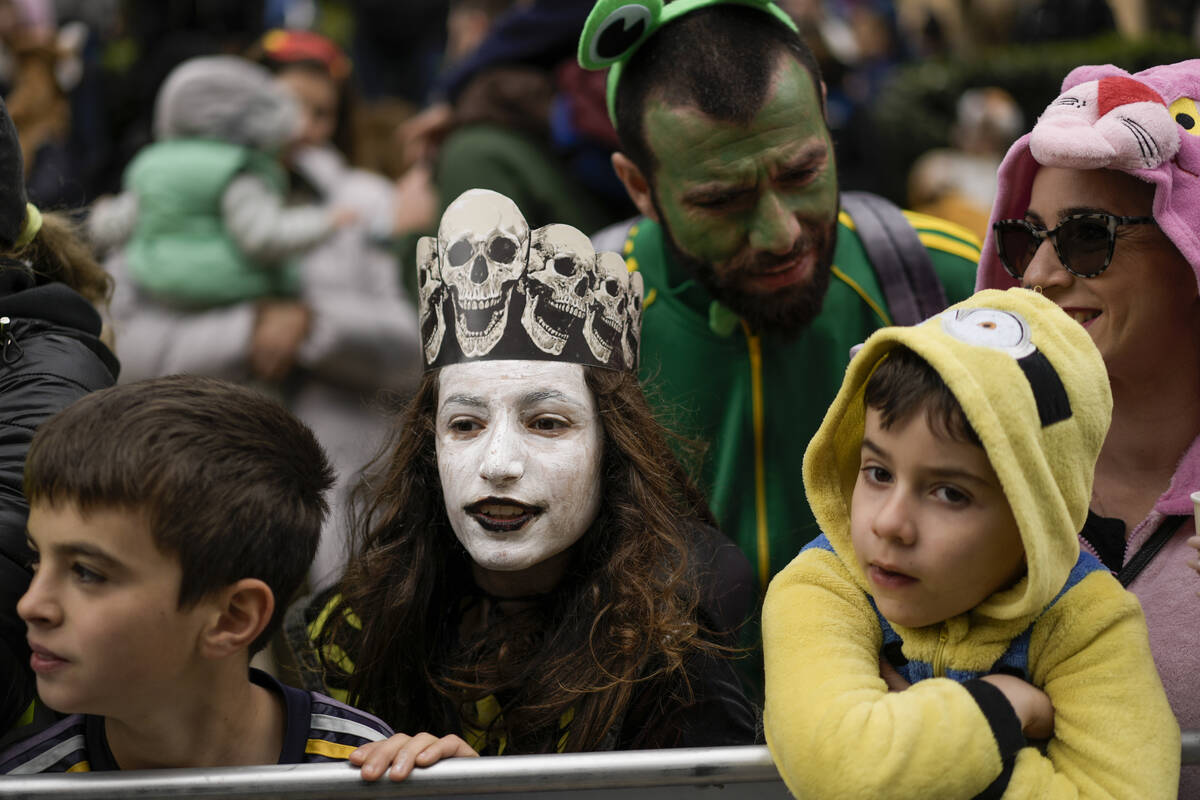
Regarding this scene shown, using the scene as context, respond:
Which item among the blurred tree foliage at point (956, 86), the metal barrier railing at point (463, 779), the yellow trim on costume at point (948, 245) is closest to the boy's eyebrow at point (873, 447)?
the metal barrier railing at point (463, 779)

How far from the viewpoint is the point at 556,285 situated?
107 inches

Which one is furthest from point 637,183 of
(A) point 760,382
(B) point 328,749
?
(B) point 328,749

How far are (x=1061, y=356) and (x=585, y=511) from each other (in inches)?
36.0

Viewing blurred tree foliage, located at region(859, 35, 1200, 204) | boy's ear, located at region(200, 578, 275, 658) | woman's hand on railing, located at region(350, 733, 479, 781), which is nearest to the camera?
woman's hand on railing, located at region(350, 733, 479, 781)

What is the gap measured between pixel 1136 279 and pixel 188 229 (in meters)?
3.69

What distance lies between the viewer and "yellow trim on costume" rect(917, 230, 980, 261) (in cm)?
336

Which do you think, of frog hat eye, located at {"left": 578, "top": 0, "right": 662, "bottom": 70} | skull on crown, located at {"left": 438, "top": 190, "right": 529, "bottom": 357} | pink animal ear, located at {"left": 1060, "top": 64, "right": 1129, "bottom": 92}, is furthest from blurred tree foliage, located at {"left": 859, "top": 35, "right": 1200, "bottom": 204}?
skull on crown, located at {"left": 438, "top": 190, "right": 529, "bottom": 357}

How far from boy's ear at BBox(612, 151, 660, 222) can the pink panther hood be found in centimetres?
93

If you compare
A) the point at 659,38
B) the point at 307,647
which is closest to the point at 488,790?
the point at 307,647

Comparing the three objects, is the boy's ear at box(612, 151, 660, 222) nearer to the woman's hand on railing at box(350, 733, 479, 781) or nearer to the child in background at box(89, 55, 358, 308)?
the woman's hand on railing at box(350, 733, 479, 781)

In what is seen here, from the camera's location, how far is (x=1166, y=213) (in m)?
2.46

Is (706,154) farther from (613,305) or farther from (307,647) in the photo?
(307,647)

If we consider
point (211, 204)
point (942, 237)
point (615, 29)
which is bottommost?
point (211, 204)

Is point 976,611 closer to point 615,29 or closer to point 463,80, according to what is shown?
point 615,29
